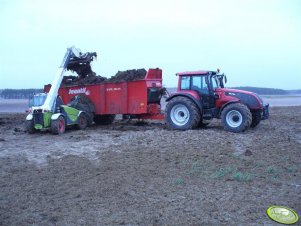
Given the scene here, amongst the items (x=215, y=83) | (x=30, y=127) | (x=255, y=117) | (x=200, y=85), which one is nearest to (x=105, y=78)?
(x=30, y=127)

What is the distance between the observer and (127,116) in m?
16.2

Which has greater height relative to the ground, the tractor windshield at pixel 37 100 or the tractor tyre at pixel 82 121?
the tractor windshield at pixel 37 100

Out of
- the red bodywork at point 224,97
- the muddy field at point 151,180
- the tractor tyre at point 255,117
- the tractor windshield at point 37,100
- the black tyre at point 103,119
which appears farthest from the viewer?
the black tyre at point 103,119

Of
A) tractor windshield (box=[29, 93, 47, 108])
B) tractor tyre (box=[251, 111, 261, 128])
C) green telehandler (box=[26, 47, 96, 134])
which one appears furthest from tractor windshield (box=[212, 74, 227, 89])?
tractor windshield (box=[29, 93, 47, 108])

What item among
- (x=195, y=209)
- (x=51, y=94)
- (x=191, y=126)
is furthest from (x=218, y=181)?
(x=51, y=94)

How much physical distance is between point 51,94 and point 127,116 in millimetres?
3356

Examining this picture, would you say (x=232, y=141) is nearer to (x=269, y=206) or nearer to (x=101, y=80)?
(x=269, y=206)

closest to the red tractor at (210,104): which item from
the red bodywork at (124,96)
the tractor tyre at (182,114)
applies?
the tractor tyre at (182,114)

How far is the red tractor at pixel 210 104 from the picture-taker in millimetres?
12961

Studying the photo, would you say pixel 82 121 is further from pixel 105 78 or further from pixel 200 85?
pixel 200 85

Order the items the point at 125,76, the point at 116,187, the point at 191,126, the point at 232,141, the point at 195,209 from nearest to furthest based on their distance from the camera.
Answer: the point at 195,209 < the point at 116,187 < the point at 232,141 < the point at 191,126 < the point at 125,76

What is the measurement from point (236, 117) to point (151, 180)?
→ 6.34 meters

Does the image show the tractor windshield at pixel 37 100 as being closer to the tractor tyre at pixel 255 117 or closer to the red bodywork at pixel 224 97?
the red bodywork at pixel 224 97

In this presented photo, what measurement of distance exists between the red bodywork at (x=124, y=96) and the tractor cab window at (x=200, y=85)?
197 centimetres
